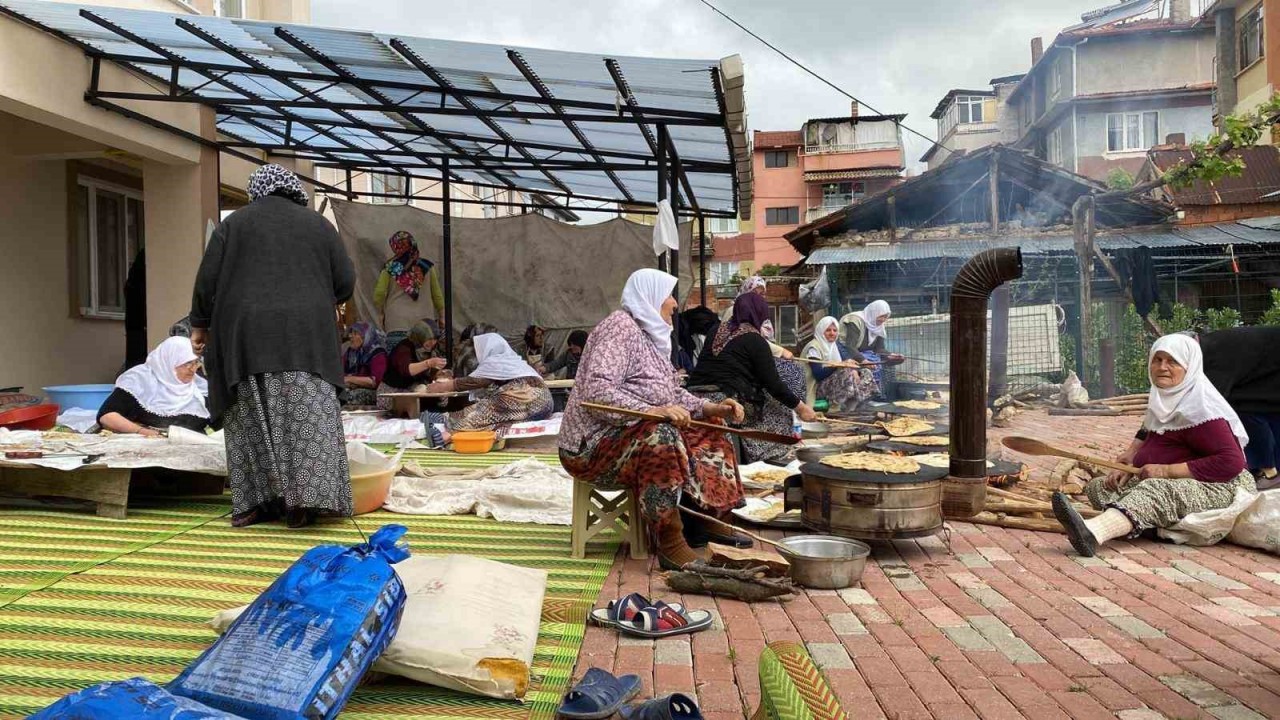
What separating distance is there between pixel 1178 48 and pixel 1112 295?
1225 cm

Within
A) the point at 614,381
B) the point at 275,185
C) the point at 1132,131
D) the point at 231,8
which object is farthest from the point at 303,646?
the point at 1132,131

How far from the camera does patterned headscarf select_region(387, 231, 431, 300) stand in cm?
1194

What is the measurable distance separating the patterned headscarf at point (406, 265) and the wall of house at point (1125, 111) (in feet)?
66.0

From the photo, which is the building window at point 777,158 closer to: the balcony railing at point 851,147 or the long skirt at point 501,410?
the balcony railing at point 851,147

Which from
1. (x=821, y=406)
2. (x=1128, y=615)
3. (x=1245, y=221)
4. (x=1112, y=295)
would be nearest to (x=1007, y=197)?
(x=1112, y=295)

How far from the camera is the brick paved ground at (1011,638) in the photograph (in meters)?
2.66

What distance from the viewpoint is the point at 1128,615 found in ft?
11.5

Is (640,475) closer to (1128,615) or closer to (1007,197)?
(1128,615)

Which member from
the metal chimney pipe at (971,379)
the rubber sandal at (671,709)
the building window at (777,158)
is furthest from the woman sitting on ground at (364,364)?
the building window at (777,158)

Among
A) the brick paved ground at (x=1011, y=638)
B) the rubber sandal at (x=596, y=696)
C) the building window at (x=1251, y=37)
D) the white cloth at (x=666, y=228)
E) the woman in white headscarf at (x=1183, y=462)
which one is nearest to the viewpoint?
the rubber sandal at (x=596, y=696)

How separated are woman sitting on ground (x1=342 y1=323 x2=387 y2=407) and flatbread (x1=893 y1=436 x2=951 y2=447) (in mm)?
5744

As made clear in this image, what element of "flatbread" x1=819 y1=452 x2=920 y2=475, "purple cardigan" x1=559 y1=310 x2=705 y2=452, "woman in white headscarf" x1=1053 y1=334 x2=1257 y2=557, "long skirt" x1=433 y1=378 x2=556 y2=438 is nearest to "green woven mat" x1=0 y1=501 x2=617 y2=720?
"purple cardigan" x1=559 y1=310 x2=705 y2=452

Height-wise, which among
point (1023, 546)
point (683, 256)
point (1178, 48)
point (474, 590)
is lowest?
point (1023, 546)

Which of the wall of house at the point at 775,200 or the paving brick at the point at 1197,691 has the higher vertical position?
the wall of house at the point at 775,200
